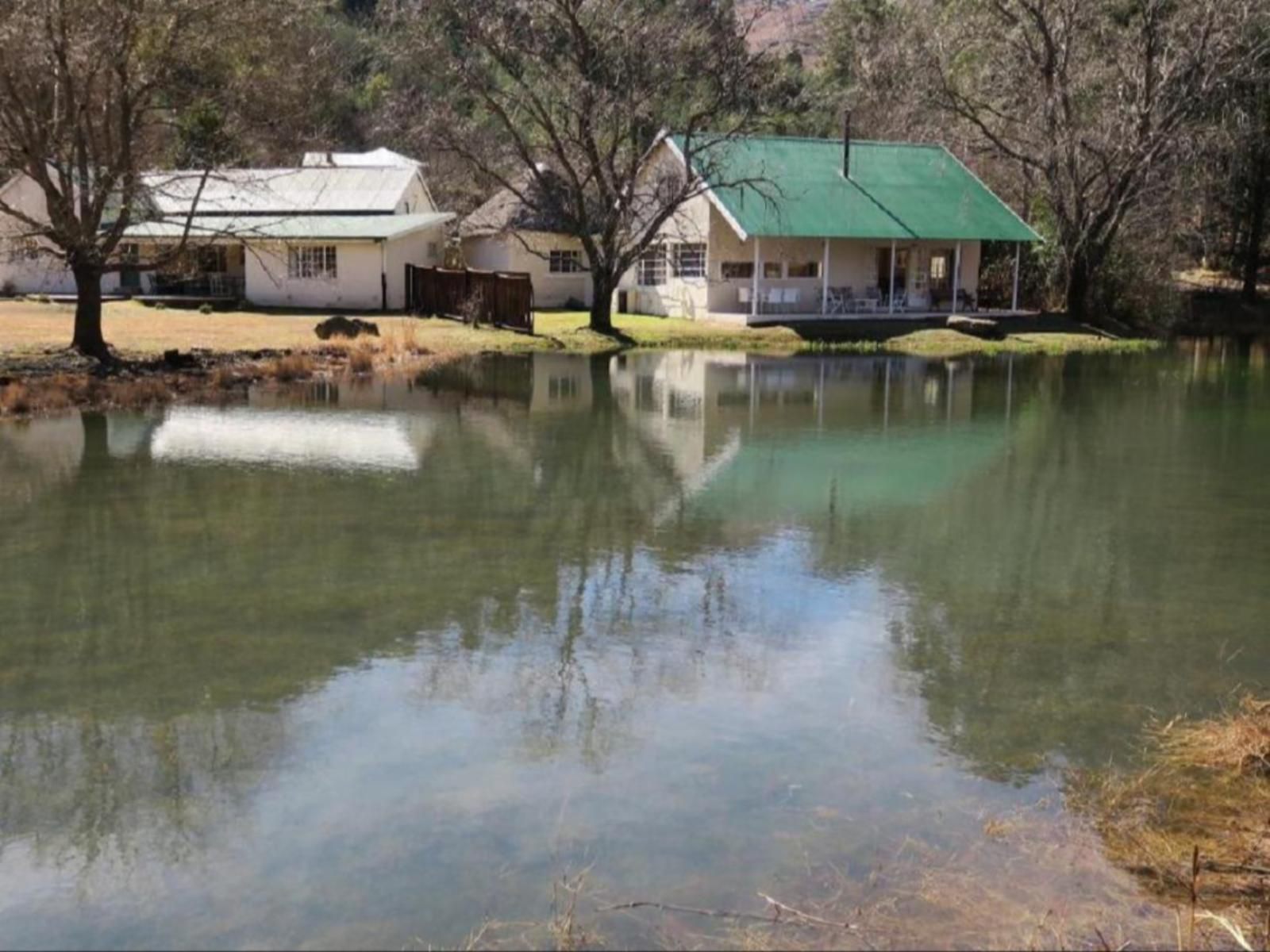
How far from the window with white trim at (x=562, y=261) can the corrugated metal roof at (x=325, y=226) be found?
11.6 ft

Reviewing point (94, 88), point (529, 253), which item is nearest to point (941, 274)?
point (529, 253)

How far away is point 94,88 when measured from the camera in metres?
23.0

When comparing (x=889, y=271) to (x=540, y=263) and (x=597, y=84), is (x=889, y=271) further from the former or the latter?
(x=597, y=84)

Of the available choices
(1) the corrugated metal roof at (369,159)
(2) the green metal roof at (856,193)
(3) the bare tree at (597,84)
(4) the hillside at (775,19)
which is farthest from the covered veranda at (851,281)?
(1) the corrugated metal roof at (369,159)

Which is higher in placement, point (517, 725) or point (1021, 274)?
point (1021, 274)

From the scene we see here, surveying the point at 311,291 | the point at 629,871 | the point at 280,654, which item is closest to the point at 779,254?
the point at 311,291

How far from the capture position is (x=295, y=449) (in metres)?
15.4

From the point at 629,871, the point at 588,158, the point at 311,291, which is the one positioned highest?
the point at 588,158

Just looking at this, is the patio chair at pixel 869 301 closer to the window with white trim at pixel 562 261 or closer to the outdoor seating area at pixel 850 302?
the outdoor seating area at pixel 850 302

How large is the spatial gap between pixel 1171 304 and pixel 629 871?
127 ft

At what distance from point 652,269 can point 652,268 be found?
8cm

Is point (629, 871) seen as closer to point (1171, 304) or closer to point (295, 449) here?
point (295, 449)

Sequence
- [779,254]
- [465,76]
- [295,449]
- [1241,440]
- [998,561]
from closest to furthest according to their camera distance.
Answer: [998,561] → [295,449] → [1241,440] → [465,76] → [779,254]

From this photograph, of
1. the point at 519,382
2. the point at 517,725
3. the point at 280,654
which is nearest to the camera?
the point at 517,725
